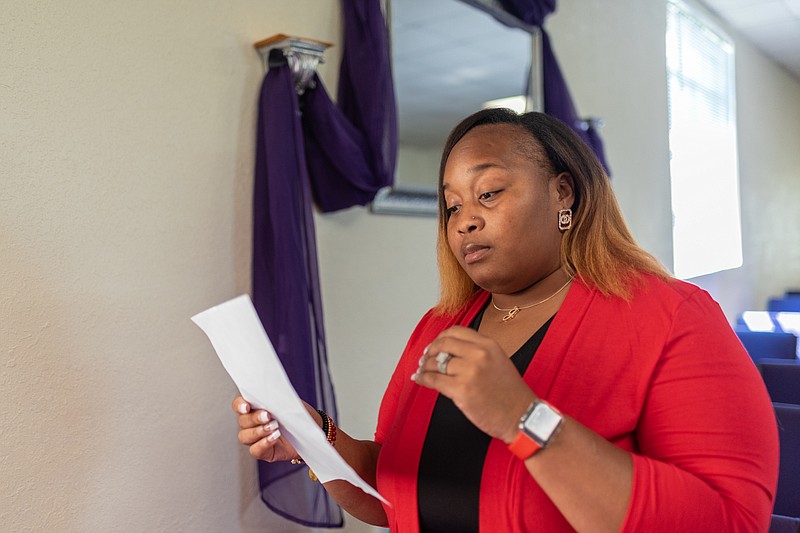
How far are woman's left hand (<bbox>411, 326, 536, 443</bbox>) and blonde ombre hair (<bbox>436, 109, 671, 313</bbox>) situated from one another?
0.33 m

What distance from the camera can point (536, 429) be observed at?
36.3 inches

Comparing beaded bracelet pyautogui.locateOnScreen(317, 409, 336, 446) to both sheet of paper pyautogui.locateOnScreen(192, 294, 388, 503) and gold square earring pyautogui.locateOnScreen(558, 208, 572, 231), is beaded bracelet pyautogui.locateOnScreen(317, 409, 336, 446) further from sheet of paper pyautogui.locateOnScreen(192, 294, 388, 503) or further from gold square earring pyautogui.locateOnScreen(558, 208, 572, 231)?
gold square earring pyautogui.locateOnScreen(558, 208, 572, 231)

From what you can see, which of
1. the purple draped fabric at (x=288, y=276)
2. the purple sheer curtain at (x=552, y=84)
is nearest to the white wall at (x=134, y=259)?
the purple draped fabric at (x=288, y=276)

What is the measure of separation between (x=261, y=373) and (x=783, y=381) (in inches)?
97.8

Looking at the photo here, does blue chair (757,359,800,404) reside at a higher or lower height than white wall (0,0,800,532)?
lower

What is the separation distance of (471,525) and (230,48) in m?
1.57

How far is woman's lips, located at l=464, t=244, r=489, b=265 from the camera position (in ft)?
4.04

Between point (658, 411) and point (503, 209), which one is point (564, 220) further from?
point (658, 411)

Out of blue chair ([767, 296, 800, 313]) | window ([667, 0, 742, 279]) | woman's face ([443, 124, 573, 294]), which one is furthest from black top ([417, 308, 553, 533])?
blue chair ([767, 296, 800, 313])

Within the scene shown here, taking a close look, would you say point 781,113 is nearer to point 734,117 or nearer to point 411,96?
point 734,117

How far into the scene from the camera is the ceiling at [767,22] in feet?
19.9

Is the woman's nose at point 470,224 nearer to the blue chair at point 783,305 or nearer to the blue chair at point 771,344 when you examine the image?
the blue chair at point 771,344

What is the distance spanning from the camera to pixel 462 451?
1.20 meters

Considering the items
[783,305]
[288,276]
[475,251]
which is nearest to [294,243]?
[288,276]
